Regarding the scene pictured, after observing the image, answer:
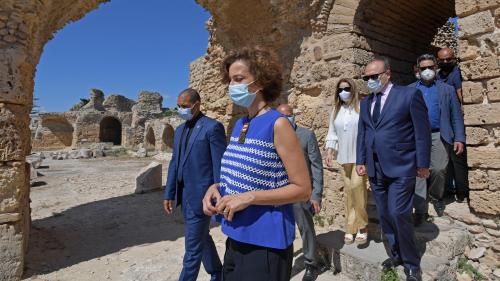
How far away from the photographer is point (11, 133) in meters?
3.49

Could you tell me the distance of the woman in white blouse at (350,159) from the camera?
3.45m

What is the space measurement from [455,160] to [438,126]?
61 centimetres

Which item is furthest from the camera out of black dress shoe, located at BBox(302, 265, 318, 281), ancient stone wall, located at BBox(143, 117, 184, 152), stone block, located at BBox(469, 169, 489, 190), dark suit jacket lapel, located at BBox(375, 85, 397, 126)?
ancient stone wall, located at BBox(143, 117, 184, 152)

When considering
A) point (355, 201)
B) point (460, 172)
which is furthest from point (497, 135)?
point (355, 201)

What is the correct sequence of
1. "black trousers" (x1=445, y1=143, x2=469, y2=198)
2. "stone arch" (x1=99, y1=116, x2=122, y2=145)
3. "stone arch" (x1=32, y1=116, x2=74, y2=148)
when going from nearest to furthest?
"black trousers" (x1=445, y1=143, x2=469, y2=198), "stone arch" (x1=32, y1=116, x2=74, y2=148), "stone arch" (x1=99, y1=116, x2=122, y2=145)

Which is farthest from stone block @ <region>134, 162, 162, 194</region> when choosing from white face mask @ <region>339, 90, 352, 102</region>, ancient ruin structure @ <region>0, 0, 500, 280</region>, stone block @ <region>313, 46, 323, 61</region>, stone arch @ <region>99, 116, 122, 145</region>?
stone arch @ <region>99, 116, 122, 145</region>

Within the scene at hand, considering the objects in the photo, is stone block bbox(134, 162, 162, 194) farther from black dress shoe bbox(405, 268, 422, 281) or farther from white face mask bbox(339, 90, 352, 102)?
black dress shoe bbox(405, 268, 422, 281)

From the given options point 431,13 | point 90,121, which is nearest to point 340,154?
point 431,13

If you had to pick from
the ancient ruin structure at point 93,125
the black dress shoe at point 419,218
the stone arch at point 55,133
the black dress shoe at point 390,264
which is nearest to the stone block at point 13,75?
the black dress shoe at point 390,264

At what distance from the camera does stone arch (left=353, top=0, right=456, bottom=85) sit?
498cm

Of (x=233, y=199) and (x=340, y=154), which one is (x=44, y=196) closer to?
(x=340, y=154)

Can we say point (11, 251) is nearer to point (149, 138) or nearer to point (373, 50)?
point (373, 50)

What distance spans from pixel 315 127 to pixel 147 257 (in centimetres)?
323

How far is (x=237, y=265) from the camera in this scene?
1612mm
